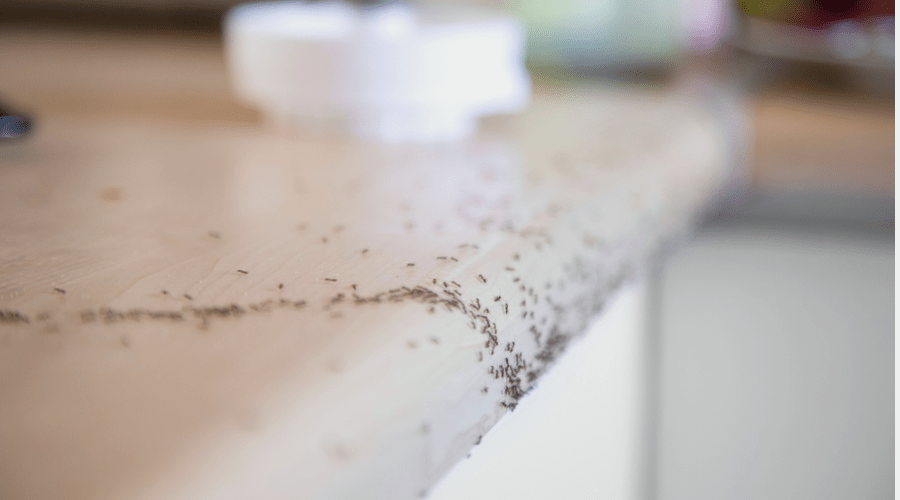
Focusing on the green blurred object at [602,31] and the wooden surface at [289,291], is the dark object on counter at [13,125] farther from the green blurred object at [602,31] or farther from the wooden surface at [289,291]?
the green blurred object at [602,31]

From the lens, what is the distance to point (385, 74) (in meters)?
0.31

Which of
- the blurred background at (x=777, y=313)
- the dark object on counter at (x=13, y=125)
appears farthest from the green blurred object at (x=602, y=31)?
the dark object on counter at (x=13, y=125)

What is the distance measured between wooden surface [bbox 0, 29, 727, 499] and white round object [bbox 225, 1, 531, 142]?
1cm

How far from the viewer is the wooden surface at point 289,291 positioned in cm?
10

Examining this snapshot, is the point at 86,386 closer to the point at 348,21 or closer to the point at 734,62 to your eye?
the point at 348,21

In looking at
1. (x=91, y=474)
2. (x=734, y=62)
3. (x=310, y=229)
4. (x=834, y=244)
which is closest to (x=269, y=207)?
(x=310, y=229)

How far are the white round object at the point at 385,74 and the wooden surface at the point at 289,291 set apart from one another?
0.05 feet

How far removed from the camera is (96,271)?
0.15m

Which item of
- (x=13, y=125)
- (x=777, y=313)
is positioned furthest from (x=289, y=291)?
(x=777, y=313)

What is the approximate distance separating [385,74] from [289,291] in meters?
0.18

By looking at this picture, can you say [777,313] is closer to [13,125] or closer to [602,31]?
[602,31]

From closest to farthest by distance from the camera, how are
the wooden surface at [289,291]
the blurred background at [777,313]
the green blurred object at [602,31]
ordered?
the wooden surface at [289,291], the blurred background at [777,313], the green blurred object at [602,31]

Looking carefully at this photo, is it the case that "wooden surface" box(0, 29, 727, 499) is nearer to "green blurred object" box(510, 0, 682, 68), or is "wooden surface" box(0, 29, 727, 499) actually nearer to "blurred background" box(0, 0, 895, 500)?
"blurred background" box(0, 0, 895, 500)

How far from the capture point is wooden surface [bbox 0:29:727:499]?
101mm
